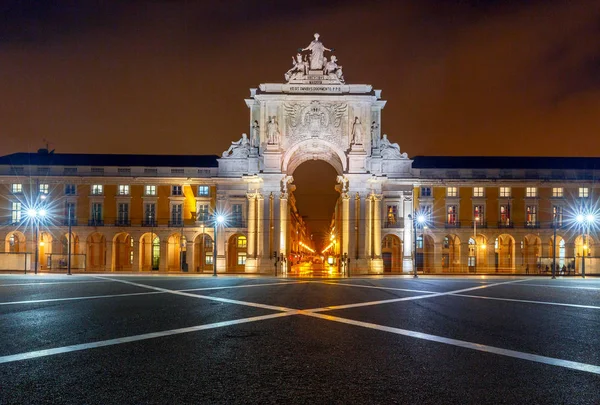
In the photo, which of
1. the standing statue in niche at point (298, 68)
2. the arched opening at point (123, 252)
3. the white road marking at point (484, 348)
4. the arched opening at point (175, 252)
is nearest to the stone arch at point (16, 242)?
the arched opening at point (123, 252)

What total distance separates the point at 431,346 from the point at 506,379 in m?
3.07

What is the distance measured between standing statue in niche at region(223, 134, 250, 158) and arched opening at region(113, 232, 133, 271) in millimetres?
14872

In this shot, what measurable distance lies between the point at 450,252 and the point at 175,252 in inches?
1285

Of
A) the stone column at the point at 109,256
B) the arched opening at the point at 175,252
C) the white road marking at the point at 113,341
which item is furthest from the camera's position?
the arched opening at the point at 175,252

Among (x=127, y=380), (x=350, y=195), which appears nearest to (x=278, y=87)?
(x=350, y=195)

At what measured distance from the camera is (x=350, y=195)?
195 feet

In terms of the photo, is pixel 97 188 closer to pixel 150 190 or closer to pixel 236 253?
pixel 150 190

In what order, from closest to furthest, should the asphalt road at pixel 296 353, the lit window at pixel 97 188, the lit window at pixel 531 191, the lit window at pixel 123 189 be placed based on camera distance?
1. the asphalt road at pixel 296 353
2. the lit window at pixel 123 189
3. the lit window at pixel 97 188
4. the lit window at pixel 531 191

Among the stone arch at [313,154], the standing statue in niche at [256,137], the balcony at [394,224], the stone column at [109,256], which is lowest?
the stone column at [109,256]

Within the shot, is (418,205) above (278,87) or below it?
below

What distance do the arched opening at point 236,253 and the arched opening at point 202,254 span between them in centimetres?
221

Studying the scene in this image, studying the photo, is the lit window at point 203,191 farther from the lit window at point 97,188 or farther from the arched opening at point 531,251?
the arched opening at point 531,251

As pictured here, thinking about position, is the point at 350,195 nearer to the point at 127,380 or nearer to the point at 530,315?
the point at 530,315

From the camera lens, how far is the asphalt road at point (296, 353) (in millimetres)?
8406
